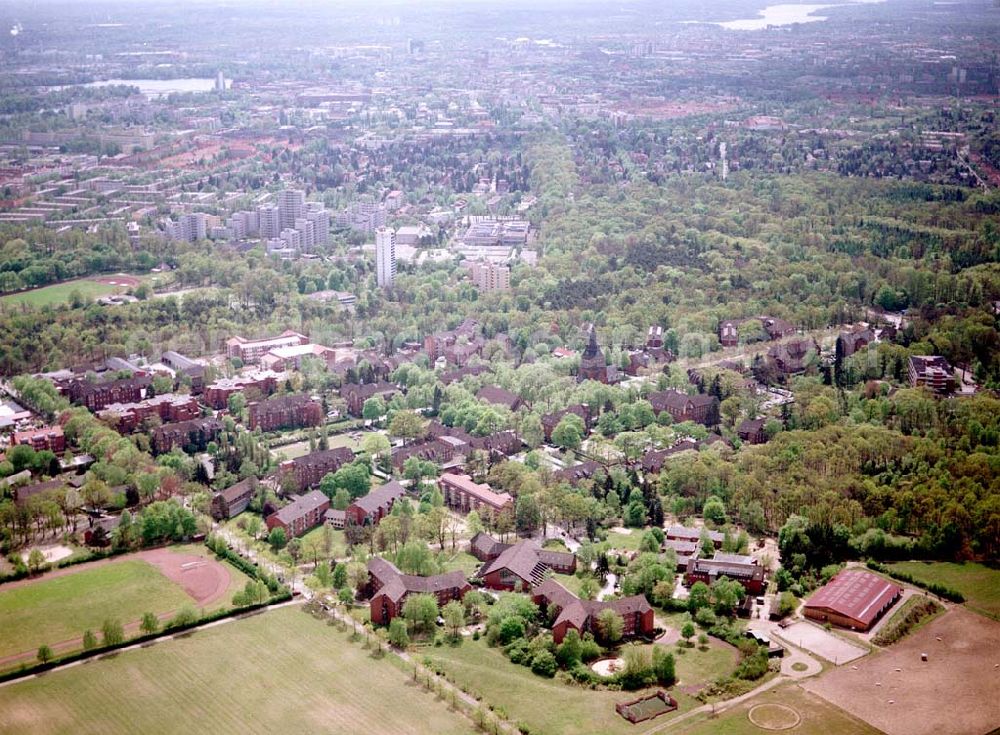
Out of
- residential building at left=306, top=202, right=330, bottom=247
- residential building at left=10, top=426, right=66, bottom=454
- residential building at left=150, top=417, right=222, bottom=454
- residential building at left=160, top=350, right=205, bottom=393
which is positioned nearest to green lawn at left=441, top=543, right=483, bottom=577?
residential building at left=150, top=417, right=222, bottom=454

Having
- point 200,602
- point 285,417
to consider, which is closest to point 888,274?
point 285,417

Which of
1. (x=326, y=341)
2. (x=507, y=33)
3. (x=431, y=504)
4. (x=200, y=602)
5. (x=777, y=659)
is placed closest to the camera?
(x=777, y=659)

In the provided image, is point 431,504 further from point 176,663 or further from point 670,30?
point 670,30

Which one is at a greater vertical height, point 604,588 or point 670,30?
point 670,30

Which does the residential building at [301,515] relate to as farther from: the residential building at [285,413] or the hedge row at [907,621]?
the hedge row at [907,621]

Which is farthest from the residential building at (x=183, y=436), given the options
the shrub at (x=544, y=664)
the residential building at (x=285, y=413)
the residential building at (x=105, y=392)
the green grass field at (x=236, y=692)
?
the shrub at (x=544, y=664)

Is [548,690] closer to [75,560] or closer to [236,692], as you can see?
[236,692]

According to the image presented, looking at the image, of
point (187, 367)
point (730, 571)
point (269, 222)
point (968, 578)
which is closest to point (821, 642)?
point (730, 571)

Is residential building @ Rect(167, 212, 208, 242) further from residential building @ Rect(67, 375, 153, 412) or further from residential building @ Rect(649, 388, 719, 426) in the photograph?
residential building @ Rect(649, 388, 719, 426)
